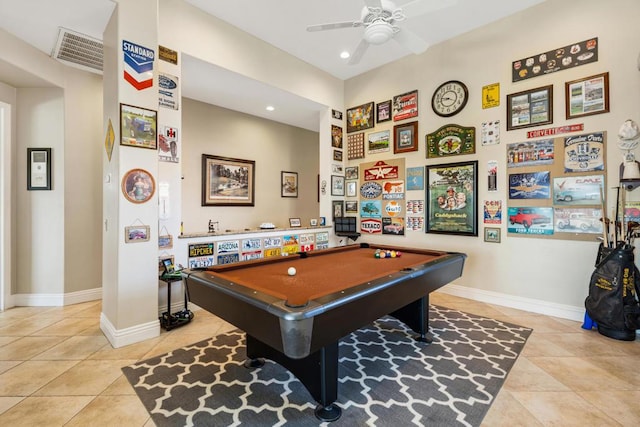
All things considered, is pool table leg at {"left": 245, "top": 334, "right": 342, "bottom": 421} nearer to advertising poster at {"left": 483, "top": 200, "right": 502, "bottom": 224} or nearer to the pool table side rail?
the pool table side rail

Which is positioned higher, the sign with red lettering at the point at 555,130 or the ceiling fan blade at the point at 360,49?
the ceiling fan blade at the point at 360,49

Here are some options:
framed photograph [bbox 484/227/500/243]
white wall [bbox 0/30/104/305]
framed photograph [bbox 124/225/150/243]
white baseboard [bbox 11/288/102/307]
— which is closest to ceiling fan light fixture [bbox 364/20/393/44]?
framed photograph [bbox 484/227/500/243]

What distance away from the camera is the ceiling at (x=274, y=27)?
2619mm

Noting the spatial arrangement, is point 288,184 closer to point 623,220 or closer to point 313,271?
point 313,271

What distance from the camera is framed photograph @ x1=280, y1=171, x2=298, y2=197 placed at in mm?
6234

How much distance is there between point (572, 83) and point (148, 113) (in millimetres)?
4331

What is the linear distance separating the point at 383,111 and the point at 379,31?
209 cm

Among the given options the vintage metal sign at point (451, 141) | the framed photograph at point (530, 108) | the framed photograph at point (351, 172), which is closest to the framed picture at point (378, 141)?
the framed photograph at point (351, 172)

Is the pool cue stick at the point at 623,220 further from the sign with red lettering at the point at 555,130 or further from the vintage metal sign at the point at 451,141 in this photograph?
the vintage metal sign at the point at 451,141

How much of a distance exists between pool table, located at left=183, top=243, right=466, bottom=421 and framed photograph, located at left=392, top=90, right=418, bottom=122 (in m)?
2.60

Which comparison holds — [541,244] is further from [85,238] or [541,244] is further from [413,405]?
[85,238]

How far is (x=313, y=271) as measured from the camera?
7.47 feet

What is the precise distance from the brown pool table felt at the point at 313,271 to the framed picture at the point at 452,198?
1.20 metres

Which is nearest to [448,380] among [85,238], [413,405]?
[413,405]
